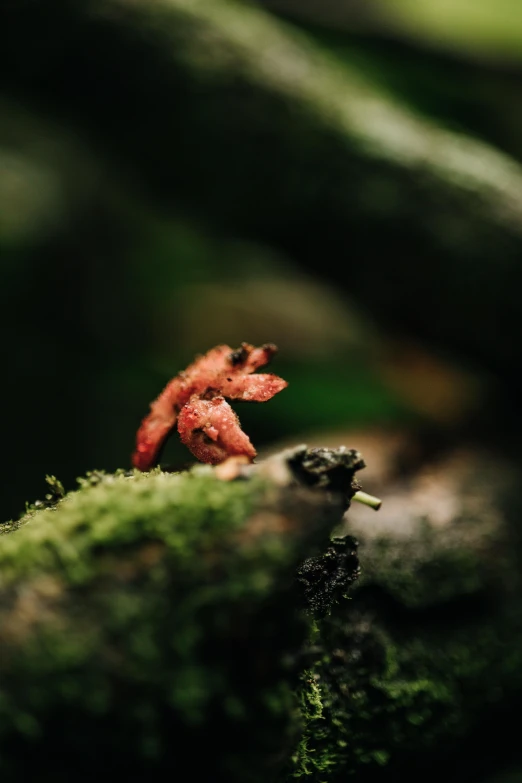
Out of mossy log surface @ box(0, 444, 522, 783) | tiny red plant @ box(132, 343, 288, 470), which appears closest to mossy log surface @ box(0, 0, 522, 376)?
tiny red plant @ box(132, 343, 288, 470)

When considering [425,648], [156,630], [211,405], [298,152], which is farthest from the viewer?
[298,152]

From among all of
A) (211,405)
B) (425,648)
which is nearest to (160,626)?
(211,405)

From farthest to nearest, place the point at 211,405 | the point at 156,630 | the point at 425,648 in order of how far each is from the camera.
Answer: the point at 425,648
the point at 211,405
the point at 156,630

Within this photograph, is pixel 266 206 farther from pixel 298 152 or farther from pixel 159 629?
pixel 159 629

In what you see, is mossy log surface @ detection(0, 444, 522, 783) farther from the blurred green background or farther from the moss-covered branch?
the blurred green background

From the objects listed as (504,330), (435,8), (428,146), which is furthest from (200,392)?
(435,8)

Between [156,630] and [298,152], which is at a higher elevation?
[298,152]

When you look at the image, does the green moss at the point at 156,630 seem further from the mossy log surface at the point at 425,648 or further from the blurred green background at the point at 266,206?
the blurred green background at the point at 266,206
